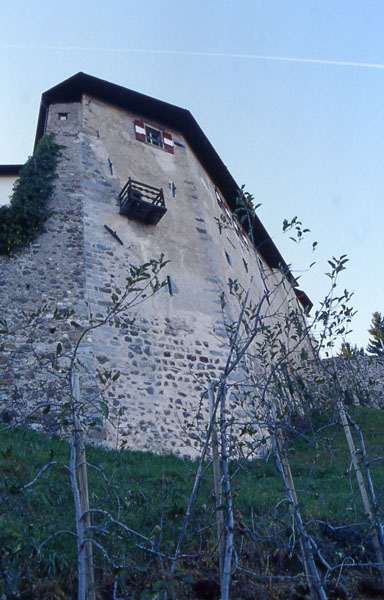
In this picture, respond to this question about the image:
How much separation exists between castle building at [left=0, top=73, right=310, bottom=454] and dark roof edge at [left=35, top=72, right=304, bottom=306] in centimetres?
3

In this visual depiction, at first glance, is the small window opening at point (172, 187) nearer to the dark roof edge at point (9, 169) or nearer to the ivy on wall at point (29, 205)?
the ivy on wall at point (29, 205)

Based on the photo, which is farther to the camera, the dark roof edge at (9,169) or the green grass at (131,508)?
the dark roof edge at (9,169)

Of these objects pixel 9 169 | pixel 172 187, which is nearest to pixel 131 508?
pixel 172 187

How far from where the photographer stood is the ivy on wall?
10.5m

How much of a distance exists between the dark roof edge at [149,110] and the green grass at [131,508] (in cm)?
726

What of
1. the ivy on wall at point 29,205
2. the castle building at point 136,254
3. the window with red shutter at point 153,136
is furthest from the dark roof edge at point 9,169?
the window with red shutter at point 153,136

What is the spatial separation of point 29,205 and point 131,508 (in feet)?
25.4

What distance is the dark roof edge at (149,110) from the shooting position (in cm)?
1392

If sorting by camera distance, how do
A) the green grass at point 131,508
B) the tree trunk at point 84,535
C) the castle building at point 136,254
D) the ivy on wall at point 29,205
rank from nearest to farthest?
the tree trunk at point 84,535 → the green grass at point 131,508 → the castle building at point 136,254 → the ivy on wall at point 29,205

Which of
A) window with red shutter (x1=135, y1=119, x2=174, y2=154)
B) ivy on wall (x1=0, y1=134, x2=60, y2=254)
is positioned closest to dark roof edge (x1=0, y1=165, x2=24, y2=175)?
ivy on wall (x1=0, y1=134, x2=60, y2=254)

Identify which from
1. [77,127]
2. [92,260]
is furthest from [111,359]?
[77,127]

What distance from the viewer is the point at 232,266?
14344mm

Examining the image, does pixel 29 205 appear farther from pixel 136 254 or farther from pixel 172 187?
pixel 172 187

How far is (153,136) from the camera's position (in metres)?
14.6
